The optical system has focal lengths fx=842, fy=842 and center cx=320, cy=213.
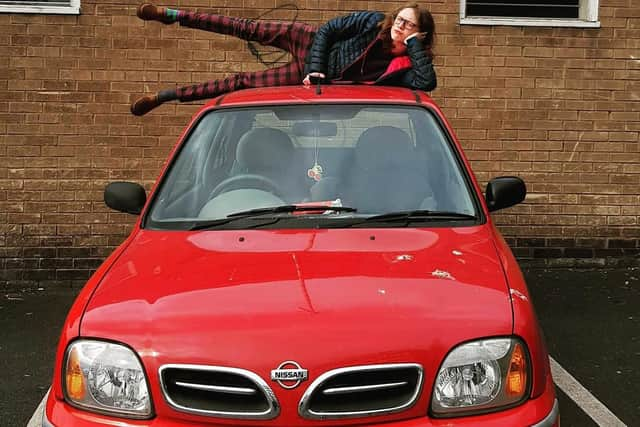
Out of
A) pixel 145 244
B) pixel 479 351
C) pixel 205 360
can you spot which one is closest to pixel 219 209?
pixel 145 244

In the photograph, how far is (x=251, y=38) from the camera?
313 inches

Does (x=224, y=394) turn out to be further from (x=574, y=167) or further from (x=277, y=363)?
(x=574, y=167)

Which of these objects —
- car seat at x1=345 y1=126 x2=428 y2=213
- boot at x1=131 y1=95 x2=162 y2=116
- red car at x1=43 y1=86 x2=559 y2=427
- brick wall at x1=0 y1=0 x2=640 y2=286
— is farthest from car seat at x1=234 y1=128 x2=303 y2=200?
brick wall at x1=0 y1=0 x2=640 y2=286

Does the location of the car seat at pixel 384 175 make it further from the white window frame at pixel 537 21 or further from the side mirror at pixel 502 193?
the white window frame at pixel 537 21

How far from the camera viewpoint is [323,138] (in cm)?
399

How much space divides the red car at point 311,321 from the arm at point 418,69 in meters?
2.18

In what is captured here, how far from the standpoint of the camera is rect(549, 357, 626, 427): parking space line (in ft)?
14.8

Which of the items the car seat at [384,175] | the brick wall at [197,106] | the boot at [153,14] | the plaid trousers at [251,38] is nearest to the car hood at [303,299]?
the car seat at [384,175]

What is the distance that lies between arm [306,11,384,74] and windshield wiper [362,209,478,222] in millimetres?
2692

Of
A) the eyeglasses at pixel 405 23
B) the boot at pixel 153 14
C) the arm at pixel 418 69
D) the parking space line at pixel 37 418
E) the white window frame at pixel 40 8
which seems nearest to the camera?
the parking space line at pixel 37 418

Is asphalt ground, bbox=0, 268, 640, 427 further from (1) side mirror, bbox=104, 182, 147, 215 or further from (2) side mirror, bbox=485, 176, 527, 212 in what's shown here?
(1) side mirror, bbox=104, 182, 147, 215

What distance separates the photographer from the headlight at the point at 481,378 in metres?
2.56

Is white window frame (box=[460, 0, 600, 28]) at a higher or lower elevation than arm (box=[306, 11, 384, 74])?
higher

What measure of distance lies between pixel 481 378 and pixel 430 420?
0.70 feet
